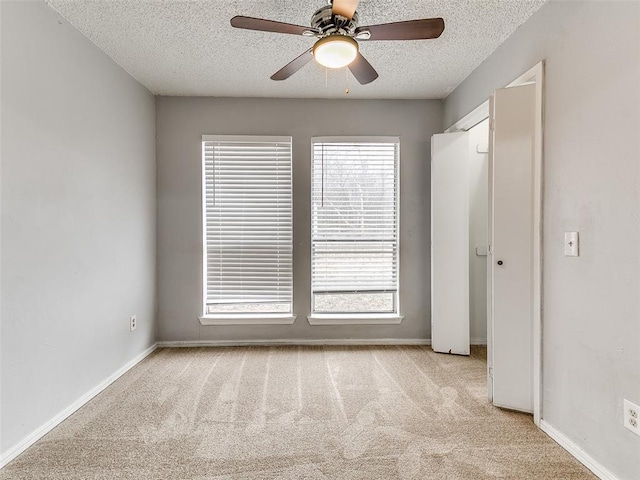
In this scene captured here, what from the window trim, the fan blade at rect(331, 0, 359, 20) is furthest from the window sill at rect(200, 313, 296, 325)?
the fan blade at rect(331, 0, 359, 20)

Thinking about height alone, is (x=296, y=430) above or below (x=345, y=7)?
below

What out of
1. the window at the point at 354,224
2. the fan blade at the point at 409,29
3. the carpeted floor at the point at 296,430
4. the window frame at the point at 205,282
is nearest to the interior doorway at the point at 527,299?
the carpeted floor at the point at 296,430

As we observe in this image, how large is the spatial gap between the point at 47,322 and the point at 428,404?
7.98 feet

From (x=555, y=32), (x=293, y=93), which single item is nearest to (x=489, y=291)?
(x=555, y=32)

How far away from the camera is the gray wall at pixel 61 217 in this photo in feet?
6.15

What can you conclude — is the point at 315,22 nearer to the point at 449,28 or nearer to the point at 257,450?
the point at 449,28

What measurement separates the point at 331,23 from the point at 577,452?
2561mm

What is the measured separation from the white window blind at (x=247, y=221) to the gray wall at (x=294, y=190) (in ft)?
0.31

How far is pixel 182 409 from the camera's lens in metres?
2.35

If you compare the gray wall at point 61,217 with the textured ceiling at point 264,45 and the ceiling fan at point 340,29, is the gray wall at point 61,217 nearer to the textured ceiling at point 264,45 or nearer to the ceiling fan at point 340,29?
the textured ceiling at point 264,45

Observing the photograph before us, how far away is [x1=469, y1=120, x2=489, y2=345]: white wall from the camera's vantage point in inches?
148

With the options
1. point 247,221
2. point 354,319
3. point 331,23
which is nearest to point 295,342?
point 354,319

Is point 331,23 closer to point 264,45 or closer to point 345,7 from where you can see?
point 345,7

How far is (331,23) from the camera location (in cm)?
188
